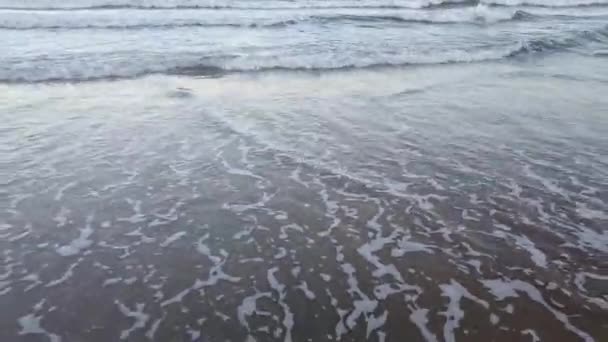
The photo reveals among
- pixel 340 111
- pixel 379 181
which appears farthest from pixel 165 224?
pixel 340 111

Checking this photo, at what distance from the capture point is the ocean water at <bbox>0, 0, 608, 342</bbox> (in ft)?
13.3

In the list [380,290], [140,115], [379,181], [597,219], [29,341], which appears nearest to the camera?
[29,341]

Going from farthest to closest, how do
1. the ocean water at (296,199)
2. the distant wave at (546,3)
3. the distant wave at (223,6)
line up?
the distant wave at (546,3) → the distant wave at (223,6) → the ocean water at (296,199)

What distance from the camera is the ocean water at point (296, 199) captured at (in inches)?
160

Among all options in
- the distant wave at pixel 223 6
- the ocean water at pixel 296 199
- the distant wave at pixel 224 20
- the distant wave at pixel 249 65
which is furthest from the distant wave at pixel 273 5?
the distant wave at pixel 249 65

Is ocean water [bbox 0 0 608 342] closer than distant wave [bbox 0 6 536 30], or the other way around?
ocean water [bbox 0 0 608 342]

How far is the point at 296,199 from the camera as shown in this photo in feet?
19.6

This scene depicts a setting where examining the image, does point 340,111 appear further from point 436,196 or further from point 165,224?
point 165,224

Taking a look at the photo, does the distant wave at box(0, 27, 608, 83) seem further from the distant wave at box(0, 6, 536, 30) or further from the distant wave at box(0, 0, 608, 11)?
the distant wave at box(0, 0, 608, 11)

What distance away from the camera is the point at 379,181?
6480mm

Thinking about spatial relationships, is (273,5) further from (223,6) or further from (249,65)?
(249,65)

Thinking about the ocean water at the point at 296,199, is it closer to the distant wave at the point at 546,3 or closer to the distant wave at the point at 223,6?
the distant wave at the point at 223,6

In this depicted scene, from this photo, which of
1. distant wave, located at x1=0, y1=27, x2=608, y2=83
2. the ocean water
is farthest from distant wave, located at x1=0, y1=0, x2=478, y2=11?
distant wave, located at x1=0, y1=27, x2=608, y2=83

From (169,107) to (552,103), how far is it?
6.34 metres
